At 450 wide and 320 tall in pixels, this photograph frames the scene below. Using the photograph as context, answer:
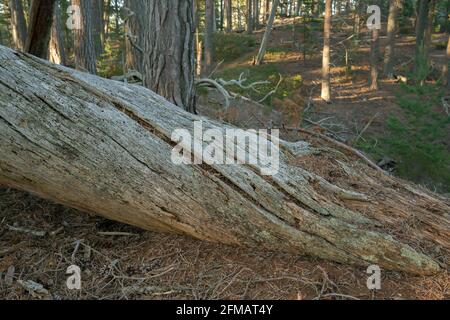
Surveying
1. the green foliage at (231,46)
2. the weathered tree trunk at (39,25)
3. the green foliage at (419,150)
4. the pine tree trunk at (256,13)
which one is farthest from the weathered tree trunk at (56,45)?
the pine tree trunk at (256,13)

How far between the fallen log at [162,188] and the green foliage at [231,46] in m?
19.2

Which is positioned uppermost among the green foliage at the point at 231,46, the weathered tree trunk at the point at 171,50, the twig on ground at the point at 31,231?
the green foliage at the point at 231,46

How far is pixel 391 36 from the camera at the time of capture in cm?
1742

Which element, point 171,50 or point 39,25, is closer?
point 39,25

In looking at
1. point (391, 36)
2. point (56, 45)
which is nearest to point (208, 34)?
point (391, 36)

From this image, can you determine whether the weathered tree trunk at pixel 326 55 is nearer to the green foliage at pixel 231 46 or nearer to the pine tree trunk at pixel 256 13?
the green foliage at pixel 231 46

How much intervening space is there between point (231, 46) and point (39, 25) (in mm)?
20018

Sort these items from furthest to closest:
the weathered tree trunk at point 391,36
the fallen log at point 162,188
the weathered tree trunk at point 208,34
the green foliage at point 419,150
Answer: the weathered tree trunk at point 208,34, the weathered tree trunk at point 391,36, the green foliage at point 419,150, the fallen log at point 162,188

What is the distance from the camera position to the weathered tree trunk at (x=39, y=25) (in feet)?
11.4

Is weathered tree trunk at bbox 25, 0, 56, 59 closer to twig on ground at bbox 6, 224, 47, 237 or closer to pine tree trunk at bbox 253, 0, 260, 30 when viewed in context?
twig on ground at bbox 6, 224, 47, 237

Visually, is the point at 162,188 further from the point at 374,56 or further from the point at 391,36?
the point at 391,36
